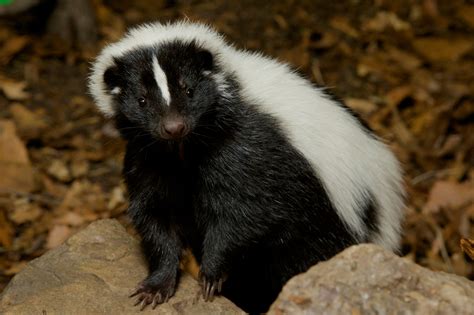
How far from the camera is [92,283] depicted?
16.1 ft

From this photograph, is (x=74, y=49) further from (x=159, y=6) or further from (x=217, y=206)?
(x=217, y=206)

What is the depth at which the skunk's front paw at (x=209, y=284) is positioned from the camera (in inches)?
194

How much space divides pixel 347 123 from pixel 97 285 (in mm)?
1953

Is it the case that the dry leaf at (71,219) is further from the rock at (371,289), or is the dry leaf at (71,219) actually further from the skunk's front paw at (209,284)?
the rock at (371,289)

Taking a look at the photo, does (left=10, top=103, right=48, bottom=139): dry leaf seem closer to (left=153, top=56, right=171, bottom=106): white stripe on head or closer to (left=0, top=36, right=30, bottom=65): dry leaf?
(left=0, top=36, right=30, bottom=65): dry leaf

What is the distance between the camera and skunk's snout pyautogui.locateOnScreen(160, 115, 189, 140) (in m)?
4.57

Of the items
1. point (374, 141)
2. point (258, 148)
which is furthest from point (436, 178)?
point (258, 148)

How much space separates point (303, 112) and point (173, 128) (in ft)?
3.47

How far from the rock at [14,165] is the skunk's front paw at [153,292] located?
116 inches

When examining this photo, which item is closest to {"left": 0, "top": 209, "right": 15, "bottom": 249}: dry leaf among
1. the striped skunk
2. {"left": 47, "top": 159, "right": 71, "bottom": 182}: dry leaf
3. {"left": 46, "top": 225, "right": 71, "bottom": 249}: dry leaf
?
{"left": 46, "top": 225, "right": 71, "bottom": 249}: dry leaf

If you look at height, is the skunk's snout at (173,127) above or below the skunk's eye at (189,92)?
below

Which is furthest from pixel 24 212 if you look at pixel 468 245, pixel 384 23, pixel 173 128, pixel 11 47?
pixel 384 23

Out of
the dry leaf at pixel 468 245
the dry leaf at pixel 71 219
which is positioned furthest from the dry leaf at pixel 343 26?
the dry leaf at pixel 468 245

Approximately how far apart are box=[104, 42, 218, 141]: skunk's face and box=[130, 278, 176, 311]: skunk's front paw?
3.06 feet
